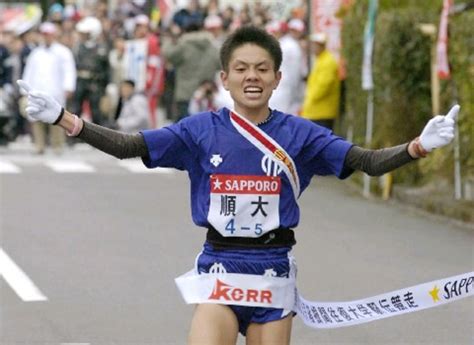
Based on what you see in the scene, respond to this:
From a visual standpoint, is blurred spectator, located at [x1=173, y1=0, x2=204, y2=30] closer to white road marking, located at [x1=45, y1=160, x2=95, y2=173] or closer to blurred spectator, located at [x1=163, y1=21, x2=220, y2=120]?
blurred spectator, located at [x1=163, y1=21, x2=220, y2=120]

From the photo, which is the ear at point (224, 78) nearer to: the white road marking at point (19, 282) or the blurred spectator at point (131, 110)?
the white road marking at point (19, 282)

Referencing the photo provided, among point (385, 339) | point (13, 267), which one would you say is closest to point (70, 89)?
point (13, 267)

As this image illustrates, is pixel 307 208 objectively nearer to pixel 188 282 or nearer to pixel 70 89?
pixel 70 89

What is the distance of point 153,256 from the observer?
13.1 metres

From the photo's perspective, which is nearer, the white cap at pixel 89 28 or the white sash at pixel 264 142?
the white sash at pixel 264 142

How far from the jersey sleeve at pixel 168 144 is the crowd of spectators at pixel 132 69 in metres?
13.4

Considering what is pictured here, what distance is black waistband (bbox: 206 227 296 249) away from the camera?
20.2ft

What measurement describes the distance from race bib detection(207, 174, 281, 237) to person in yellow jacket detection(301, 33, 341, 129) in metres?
14.7

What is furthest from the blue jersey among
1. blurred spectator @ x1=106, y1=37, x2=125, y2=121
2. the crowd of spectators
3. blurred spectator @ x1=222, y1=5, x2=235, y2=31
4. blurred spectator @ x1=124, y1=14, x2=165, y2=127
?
blurred spectator @ x1=222, y1=5, x2=235, y2=31

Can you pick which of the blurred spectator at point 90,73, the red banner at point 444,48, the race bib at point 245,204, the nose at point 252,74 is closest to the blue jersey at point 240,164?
the race bib at point 245,204

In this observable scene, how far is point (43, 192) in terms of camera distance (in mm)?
18219

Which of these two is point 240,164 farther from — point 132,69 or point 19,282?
point 132,69

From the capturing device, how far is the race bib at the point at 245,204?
6145mm

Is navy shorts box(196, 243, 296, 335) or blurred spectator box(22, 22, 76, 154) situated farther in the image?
blurred spectator box(22, 22, 76, 154)
